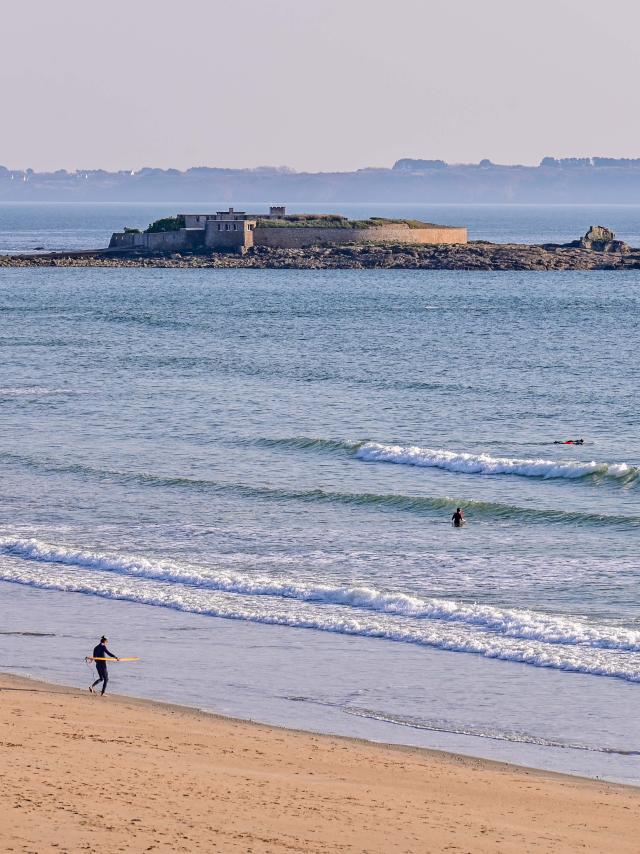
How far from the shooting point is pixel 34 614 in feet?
87.0

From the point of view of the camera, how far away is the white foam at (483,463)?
1499 inches

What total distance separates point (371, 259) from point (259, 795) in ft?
388

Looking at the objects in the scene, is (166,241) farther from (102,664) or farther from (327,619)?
(102,664)

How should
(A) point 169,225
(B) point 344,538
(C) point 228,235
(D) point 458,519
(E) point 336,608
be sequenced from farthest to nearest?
(A) point 169,225
(C) point 228,235
(D) point 458,519
(B) point 344,538
(E) point 336,608

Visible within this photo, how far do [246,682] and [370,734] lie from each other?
120 inches

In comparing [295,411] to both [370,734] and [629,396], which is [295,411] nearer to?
[629,396]

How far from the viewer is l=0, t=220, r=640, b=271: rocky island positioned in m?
132

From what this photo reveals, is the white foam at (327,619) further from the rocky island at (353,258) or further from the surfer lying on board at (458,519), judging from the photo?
the rocky island at (353,258)

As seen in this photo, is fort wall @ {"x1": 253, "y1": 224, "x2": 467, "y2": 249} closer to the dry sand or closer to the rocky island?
the rocky island

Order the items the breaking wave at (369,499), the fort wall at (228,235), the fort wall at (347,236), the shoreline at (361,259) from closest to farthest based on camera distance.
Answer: the breaking wave at (369,499) → the shoreline at (361,259) → the fort wall at (228,235) → the fort wall at (347,236)

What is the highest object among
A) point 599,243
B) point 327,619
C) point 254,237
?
point 599,243

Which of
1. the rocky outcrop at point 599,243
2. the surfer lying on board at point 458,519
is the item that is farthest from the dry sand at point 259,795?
the rocky outcrop at point 599,243

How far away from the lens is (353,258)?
133875mm

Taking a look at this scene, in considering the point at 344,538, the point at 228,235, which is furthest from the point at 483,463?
the point at 228,235
